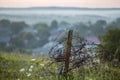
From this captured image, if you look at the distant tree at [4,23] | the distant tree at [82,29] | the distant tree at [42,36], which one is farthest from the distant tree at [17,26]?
the distant tree at [82,29]

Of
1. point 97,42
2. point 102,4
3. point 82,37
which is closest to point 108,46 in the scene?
point 97,42

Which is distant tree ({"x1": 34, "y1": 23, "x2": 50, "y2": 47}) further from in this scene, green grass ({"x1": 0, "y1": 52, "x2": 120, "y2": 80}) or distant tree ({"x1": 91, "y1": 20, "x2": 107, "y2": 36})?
distant tree ({"x1": 91, "y1": 20, "x2": 107, "y2": 36})

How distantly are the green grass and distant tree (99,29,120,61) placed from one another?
99 mm

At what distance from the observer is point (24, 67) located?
2.57m

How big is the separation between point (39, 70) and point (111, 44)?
0.74 metres

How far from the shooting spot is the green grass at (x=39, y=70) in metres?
2.38

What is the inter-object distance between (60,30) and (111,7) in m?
0.56

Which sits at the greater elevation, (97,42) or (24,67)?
(97,42)

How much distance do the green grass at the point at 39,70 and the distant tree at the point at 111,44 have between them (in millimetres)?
99

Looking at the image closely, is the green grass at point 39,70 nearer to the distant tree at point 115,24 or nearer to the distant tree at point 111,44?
the distant tree at point 111,44

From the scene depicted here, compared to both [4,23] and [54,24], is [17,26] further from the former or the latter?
[54,24]

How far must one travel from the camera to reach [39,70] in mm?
2510

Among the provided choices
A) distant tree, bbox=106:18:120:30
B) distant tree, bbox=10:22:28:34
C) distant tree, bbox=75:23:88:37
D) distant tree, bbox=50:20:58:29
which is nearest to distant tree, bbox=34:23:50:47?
distant tree, bbox=50:20:58:29

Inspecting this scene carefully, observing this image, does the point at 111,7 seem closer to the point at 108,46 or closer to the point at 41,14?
the point at 108,46
